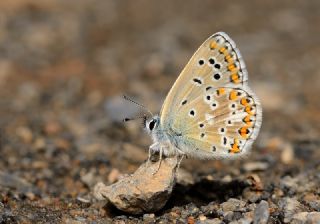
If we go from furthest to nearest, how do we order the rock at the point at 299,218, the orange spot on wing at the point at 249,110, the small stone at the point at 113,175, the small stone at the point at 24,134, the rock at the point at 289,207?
the small stone at the point at 24,134
the small stone at the point at 113,175
the orange spot on wing at the point at 249,110
the rock at the point at 289,207
the rock at the point at 299,218

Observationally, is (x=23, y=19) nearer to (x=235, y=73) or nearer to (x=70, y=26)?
(x=70, y=26)

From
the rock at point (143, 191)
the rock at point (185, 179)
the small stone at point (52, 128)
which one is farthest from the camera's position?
the small stone at point (52, 128)

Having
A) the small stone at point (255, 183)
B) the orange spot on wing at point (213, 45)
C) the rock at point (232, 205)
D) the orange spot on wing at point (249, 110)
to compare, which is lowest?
the rock at point (232, 205)

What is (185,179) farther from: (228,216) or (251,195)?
(228,216)

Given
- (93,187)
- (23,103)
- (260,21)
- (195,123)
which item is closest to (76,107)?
(23,103)

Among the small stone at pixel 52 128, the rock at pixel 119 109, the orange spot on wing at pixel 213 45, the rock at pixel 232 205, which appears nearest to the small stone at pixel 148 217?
the rock at pixel 232 205

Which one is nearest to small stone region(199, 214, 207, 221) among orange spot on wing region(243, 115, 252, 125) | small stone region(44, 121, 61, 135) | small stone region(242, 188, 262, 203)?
small stone region(242, 188, 262, 203)

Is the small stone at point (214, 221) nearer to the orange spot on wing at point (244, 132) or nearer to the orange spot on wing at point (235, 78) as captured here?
the orange spot on wing at point (244, 132)

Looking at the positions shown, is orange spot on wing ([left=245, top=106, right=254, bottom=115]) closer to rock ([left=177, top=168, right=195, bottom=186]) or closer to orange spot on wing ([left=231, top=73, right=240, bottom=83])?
orange spot on wing ([left=231, top=73, right=240, bottom=83])
